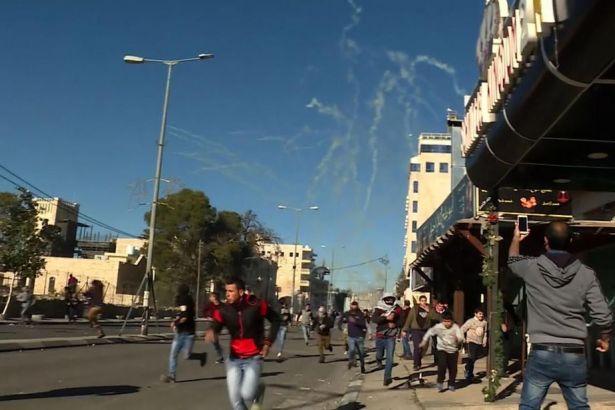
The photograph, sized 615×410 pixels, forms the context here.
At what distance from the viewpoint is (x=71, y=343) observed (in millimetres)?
17281

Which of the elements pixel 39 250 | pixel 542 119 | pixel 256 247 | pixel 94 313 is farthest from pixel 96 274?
pixel 542 119

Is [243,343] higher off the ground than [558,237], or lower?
lower

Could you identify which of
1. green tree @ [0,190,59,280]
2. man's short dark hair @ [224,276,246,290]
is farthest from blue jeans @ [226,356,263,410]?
green tree @ [0,190,59,280]

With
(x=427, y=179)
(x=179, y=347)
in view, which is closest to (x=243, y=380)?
(x=179, y=347)

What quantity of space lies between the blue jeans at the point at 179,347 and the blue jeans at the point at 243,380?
205 inches

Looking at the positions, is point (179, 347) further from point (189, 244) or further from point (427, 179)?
point (427, 179)

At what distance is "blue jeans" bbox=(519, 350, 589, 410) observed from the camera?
13.6ft

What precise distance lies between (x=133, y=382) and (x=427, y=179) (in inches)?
3741

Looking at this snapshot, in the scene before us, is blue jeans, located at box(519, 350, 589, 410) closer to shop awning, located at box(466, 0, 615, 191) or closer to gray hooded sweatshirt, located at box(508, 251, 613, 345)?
gray hooded sweatshirt, located at box(508, 251, 613, 345)

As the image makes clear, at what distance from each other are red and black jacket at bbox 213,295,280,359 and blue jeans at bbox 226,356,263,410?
0.07 metres

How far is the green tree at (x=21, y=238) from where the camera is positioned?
30406 millimetres

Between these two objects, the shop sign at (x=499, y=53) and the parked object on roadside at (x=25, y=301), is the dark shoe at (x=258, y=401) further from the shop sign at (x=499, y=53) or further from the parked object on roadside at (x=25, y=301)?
the parked object on roadside at (x=25, y=301)

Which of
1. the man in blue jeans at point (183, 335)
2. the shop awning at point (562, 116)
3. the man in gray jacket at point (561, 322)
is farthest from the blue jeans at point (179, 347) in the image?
the man in gray jacket at point (561, 322)

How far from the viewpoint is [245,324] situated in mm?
6219
